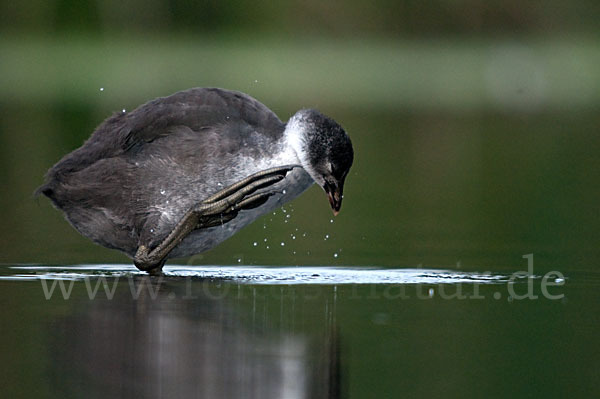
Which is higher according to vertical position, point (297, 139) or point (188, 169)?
point (297, 139)

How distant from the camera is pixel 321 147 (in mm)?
6836

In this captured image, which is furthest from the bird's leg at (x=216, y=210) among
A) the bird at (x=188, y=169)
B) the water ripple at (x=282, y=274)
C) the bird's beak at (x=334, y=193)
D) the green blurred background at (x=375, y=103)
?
the green blurred background at (x=375, y=103)

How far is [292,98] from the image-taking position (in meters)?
17.6

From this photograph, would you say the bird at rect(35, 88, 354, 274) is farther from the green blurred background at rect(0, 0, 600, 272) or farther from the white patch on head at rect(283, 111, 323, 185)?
the green blurred background at rect(0, 0, 600, 272)

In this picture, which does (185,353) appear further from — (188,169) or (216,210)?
(188,169)

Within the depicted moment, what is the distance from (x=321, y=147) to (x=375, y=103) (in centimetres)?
1166

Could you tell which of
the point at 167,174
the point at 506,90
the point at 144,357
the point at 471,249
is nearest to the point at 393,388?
the point at 144,357

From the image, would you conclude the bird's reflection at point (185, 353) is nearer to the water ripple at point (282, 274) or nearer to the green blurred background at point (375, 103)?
the water ripple at point (282, 274)

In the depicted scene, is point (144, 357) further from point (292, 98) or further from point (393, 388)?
point (292, 98)

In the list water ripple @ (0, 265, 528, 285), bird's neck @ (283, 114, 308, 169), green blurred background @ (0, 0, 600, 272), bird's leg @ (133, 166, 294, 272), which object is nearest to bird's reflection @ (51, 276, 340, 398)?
water ripple @ (0, 265, 528, 285)

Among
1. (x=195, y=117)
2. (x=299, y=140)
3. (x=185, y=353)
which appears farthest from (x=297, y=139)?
(x=185, y=353)

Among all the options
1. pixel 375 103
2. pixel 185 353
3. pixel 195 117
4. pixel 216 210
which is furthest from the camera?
pixel 375 103

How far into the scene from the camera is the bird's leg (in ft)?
22.1

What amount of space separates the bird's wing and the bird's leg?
30 centimetres
